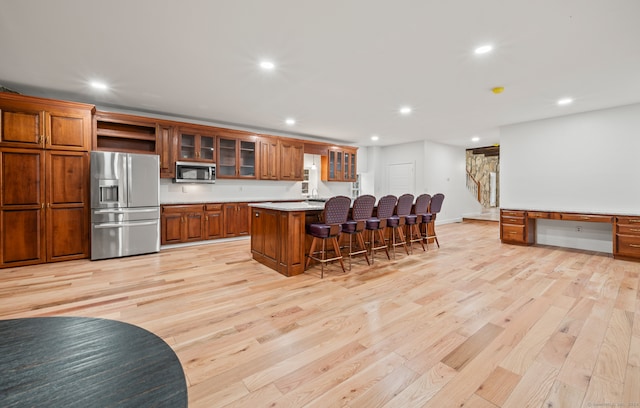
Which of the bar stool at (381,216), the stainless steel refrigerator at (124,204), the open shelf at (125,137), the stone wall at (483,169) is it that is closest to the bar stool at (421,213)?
the bar stool at (381,216)

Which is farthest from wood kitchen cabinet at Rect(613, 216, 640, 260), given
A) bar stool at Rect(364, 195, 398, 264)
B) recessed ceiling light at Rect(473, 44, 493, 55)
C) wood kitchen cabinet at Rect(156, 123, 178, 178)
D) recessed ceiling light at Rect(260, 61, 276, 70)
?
wood kitchen cabinet at Rect(156, 123, 178, 178)

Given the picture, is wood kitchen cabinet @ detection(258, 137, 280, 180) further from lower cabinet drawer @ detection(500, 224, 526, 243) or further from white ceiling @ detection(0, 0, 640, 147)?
lower cabinet drawer @ detection(500, 224, 526, 243)

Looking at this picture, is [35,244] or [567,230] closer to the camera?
[35,244]

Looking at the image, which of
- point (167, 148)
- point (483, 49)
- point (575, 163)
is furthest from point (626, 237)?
point (167, 148)

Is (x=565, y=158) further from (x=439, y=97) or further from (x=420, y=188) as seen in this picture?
(x=420, y=188)

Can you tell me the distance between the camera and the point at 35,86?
13.4 feet

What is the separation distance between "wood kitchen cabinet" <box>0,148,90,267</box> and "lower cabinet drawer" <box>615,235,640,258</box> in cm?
850

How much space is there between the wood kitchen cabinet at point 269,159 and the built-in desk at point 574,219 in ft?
16.7

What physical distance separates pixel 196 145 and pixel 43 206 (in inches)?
101

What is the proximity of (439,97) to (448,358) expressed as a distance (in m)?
3.93

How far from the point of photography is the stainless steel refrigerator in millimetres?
4402

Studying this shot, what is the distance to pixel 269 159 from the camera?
6.70m

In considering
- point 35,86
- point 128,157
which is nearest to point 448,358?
point 128,157

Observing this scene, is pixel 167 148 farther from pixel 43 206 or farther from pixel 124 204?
pixel 43 206
